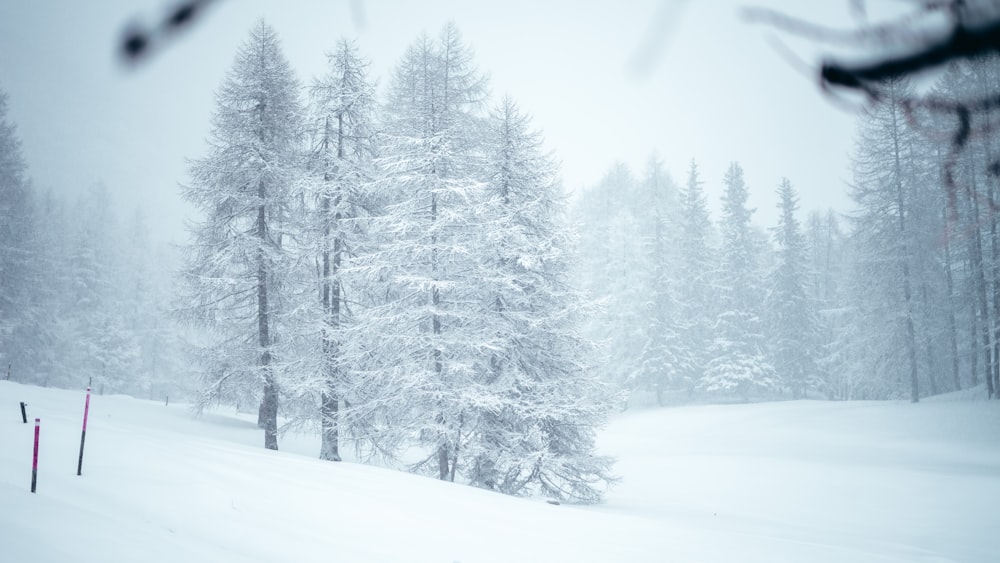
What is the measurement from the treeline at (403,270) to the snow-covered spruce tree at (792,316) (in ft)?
91.2

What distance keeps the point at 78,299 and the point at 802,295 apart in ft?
184

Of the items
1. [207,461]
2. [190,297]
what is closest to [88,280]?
[190,297]

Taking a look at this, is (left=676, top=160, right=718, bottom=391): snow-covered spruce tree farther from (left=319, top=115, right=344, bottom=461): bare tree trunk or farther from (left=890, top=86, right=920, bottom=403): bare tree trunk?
(left=319, top=115, right=344, bottom=461): bare tree trunk

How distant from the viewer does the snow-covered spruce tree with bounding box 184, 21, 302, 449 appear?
14.7 meters

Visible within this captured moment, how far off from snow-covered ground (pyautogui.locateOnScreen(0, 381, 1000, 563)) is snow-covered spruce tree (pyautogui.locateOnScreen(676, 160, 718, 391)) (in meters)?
16.8

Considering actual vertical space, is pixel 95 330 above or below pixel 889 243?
below

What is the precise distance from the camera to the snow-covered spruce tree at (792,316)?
116 ft

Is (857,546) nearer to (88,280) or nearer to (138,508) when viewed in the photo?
(138,508)

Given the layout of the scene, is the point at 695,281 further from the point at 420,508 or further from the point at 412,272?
the point at 420,508

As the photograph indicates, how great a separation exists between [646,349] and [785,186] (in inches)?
664

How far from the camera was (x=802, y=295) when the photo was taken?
35.8m

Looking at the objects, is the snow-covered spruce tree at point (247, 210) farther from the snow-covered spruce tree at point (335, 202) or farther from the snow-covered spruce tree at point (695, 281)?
the snow-covered spruce tree at point (695, 281)

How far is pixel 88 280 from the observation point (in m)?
39.8

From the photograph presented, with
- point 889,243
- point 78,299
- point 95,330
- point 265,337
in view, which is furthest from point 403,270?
point 78,299
